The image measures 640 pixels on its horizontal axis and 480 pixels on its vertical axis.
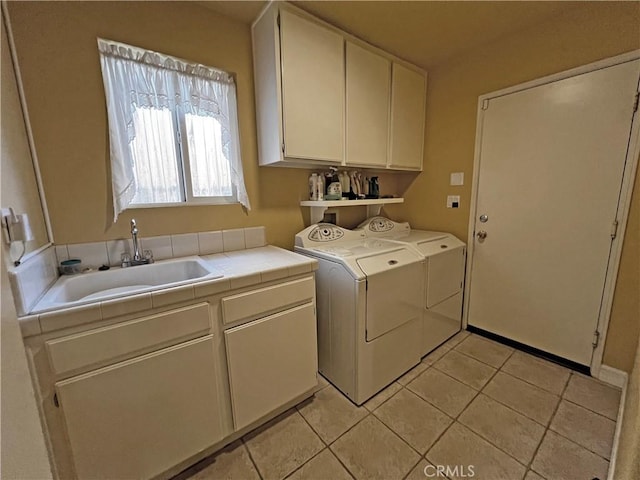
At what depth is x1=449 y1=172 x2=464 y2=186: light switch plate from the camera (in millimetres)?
2350

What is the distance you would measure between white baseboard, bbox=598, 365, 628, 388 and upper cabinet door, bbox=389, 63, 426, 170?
201 centimetres

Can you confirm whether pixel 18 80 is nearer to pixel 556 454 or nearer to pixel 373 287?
pixel 373 287

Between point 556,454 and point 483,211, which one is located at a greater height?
point 483,211

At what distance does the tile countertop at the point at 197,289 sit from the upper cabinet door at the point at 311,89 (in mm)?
703

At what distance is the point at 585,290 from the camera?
1822mm

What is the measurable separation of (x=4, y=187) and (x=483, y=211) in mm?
2866

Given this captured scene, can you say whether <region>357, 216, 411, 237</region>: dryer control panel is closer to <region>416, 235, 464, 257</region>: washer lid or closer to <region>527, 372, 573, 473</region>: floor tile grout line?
<region>416, 235, 464, 257</region>: washer lid

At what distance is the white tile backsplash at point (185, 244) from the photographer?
166 centimetres

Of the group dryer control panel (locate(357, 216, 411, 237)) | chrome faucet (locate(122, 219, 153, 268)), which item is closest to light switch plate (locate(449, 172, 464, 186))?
dryer control panel (locate(357, 216, 411, 237))

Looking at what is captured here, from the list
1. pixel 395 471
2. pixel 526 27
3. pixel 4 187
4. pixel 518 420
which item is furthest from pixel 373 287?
pixel 526 27

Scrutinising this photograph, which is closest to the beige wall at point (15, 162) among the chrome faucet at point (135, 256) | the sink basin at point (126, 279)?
the sink basin at point (126, 279)

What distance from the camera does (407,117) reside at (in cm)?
235

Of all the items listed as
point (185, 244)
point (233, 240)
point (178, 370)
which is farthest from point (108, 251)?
point (178, 370)

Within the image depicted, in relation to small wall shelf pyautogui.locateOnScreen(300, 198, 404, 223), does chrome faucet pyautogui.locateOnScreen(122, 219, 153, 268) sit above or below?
below
